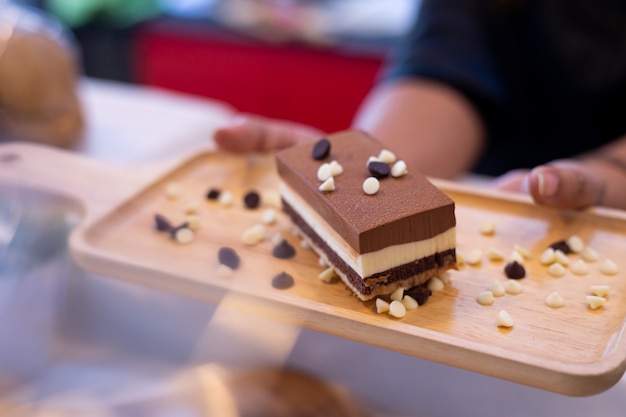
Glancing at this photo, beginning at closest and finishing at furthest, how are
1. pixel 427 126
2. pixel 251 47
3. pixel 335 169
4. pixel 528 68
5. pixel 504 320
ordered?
pixel 504 320
pixel 335 169
pixel 427 126
pixel 528 68
pixel 251 47

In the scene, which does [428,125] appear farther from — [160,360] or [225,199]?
[160,360]

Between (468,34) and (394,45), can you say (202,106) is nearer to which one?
(468,34)

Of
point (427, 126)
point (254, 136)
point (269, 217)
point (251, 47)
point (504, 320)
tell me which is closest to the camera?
point (504, 320)

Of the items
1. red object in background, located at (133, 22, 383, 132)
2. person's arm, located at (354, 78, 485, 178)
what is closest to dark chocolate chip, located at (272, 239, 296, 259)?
person's arm, located at (354, 78, 485, 178)

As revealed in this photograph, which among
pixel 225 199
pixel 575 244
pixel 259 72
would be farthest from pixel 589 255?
pixel 259 72

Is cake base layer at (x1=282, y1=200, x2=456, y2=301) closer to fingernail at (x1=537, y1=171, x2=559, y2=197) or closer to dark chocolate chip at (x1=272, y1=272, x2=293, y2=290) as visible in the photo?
dark chocolate chip at (x1=272, y1=272, x2=293, y2=290)

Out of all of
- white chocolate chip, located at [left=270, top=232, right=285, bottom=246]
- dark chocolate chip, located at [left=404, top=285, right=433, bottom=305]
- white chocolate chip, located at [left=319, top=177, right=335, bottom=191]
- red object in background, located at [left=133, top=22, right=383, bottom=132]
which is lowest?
red object in background, located at [left=133, top=22, right=383, bottom=132]

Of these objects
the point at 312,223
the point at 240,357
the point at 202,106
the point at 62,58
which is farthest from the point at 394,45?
the point at 240,357
